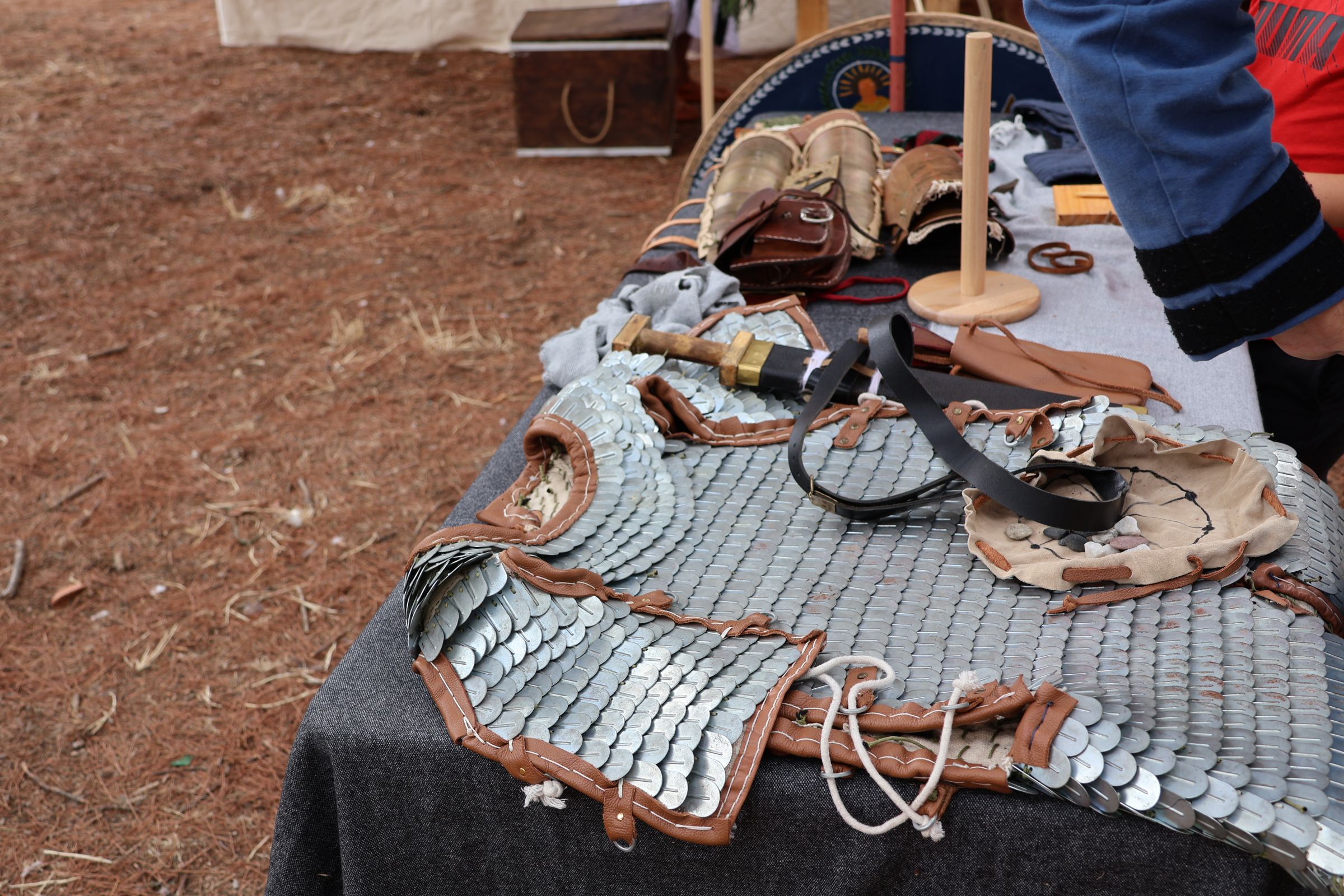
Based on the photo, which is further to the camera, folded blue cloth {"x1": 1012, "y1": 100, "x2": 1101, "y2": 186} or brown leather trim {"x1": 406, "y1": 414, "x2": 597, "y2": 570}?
folded blue cloth {"x1": 1012, "y1": 100, "x2": 1101, "y2": 186}

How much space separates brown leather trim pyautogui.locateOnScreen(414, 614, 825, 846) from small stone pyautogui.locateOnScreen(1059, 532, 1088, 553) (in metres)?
0.34

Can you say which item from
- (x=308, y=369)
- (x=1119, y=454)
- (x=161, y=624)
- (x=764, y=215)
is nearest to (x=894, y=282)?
(x=764, y=215)

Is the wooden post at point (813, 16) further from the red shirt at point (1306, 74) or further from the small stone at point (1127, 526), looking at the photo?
the small stone at point (1127, 526)

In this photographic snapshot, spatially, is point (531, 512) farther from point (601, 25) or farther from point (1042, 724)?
point (601, 25)

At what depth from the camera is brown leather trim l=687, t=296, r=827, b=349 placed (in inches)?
73.7

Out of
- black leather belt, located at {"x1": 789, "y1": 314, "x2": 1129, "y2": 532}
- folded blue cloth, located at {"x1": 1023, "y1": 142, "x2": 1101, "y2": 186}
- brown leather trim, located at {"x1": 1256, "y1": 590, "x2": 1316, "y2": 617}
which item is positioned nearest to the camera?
brown leather trim, located at {"x1": 1256, "y1": 590, "x2": 1316, "y2": 617}

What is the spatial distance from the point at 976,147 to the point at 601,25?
3715mm

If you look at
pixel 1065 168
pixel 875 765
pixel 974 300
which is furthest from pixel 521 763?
pixel 1065 168

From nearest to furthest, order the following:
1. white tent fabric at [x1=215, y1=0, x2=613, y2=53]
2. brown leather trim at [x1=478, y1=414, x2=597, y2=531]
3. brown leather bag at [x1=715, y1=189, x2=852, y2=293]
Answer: brown leather trim at [x1=478, y1=414, x2=597, y2=531] → brown leather bag at [x1=715, y1=189, x2=852, y2=293] → white tent fabric at [x1=215, y1=0, x2=613, y2=53]

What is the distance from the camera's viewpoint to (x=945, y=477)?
1310 millimetres

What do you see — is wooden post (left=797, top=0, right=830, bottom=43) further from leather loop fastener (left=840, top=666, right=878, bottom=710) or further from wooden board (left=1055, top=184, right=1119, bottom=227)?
leather loop fastener (left=840, top=666, right=878, bottom=710)

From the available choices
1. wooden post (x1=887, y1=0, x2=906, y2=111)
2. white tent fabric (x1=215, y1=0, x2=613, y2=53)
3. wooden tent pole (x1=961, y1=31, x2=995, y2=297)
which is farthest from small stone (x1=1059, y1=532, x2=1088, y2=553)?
white tent fabric (x1=215, y1=0, x2=613, y2=53)

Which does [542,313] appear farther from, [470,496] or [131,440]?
[470,496]

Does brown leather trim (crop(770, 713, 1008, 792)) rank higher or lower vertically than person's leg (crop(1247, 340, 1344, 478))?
higher
